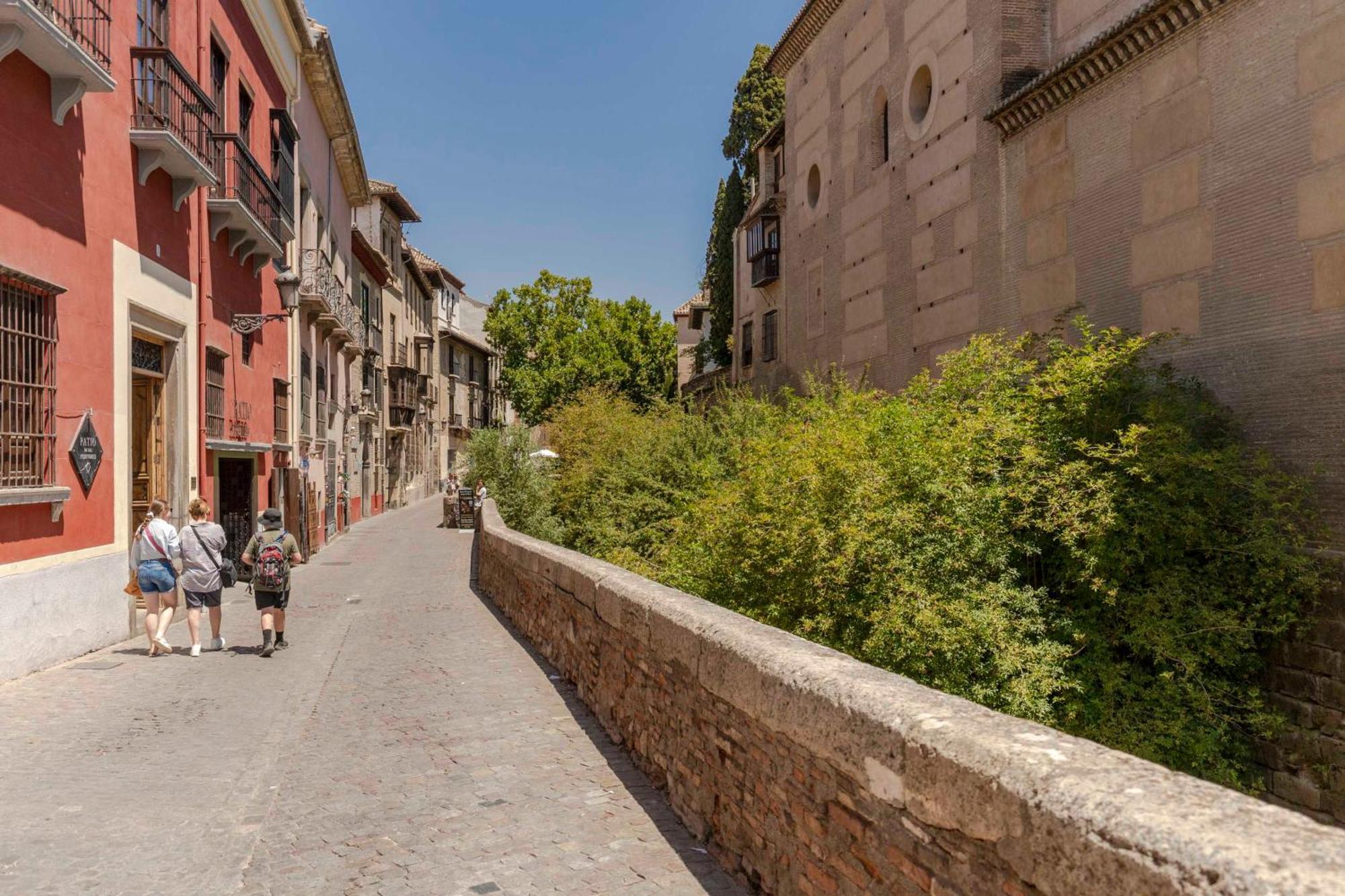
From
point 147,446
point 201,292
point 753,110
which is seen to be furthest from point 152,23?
point 753,110

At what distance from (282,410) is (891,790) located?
1792 cm

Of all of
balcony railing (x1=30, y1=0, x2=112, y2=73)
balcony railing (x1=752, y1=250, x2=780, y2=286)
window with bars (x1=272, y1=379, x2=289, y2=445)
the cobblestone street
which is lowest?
the cobblestone street

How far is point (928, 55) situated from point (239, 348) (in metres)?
12.7

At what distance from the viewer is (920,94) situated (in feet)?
57.0

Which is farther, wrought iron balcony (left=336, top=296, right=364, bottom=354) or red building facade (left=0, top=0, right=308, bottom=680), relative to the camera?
wrought iron balcony (left=336, top=296, right=364, bottom=354)

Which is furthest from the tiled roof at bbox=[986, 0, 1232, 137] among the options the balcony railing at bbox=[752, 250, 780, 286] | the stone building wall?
the balcony railing at bbox=[752, 250, 780, 286]

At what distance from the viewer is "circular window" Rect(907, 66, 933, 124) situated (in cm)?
1706

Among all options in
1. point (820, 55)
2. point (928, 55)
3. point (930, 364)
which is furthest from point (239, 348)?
point (820, 55)

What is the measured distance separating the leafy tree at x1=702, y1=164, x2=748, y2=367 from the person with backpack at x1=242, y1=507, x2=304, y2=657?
27795mm

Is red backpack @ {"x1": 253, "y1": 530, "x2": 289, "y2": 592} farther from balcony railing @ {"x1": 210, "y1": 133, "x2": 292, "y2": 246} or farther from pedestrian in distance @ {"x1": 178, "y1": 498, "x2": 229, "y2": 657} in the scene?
balcony railing @ {"x1": 210, "y1": 133, "x2": 292, "y2": 246}

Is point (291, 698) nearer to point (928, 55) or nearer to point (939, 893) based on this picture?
point (939, 893)

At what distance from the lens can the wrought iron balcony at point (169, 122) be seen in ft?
34.5

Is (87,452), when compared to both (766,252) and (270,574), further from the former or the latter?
(766,252)

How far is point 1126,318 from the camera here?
37.3 ft
